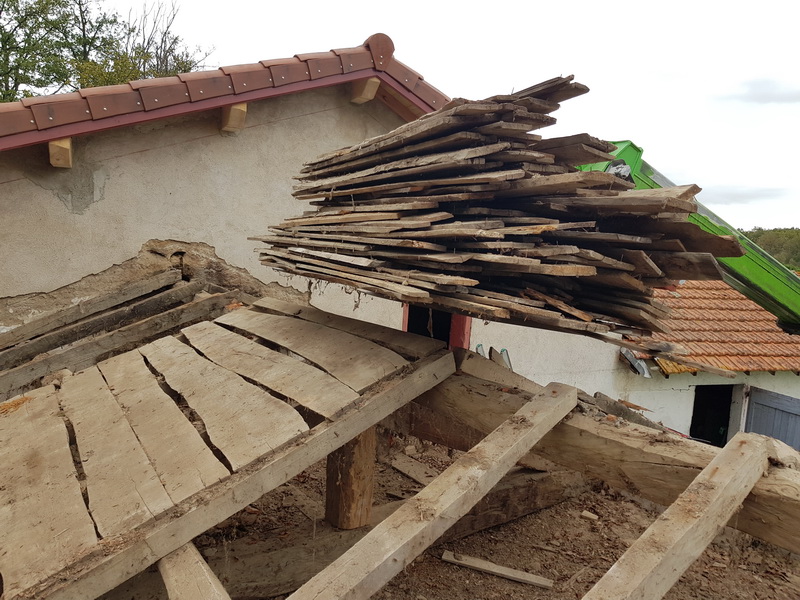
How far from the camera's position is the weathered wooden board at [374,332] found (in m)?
2.67

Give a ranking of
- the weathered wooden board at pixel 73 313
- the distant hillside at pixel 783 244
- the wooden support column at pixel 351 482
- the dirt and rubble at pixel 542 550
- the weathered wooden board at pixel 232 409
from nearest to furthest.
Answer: the weathered wooden board at pixel 232 409, the wooden support column at pixel 351 482, the dirt and rubble at pixel 542 550, the weathered wooden board at pixel 73 313, the distant hillside at pixel 783 244

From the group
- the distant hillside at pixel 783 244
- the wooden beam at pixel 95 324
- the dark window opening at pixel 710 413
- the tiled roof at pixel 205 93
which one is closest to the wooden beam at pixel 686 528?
the wooden beam at pixel 95 324

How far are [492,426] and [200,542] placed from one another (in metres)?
2.17

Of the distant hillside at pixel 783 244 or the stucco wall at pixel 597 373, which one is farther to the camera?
the distant hillside at pixel 783 244

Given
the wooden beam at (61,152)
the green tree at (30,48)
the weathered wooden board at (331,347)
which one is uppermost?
the green tree at (30,48)

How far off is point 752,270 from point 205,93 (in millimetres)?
6629

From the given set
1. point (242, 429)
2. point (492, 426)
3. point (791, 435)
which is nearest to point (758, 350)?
point (791, 435)

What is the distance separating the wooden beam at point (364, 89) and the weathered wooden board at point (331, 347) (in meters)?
3.53

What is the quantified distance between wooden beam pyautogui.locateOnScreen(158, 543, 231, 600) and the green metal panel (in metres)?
6.53

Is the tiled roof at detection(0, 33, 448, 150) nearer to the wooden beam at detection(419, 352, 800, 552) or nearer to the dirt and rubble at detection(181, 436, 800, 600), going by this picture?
the dirt and rubble at detection(181, 436, 800, 600)

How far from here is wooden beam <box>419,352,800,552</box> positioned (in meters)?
1.88

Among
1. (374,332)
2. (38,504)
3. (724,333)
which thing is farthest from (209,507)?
(724,333)

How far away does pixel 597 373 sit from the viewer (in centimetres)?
880

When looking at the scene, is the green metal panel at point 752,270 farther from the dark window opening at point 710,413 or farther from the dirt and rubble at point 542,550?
the dark window opening at point 710,413
